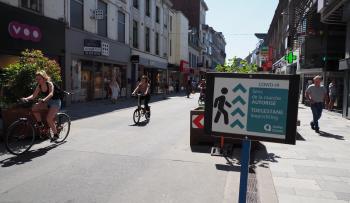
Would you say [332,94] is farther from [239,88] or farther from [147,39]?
[147,39]

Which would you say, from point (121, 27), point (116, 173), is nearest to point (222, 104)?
point (116, 173)

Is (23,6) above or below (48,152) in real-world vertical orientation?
above

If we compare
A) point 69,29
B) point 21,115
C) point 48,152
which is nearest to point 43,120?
point 21,115

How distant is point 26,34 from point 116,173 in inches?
468

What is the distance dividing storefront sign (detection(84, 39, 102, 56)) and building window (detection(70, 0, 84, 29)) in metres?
0.97

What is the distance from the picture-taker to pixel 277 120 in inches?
127

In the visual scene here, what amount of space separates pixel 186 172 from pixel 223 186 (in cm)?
94

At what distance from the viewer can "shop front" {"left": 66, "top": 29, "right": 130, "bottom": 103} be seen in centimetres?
2062

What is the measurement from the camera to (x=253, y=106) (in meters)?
3.28

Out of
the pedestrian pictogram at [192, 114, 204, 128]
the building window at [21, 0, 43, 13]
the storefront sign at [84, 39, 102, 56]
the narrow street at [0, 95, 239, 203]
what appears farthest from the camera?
the storefront sign at [84, 39, 102, 56]

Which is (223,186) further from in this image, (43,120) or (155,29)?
(155,29)

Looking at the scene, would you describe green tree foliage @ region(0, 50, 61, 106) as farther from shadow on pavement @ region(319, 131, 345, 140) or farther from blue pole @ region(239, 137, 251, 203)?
shadow on pavement @ region(319, 131, 345, 140)

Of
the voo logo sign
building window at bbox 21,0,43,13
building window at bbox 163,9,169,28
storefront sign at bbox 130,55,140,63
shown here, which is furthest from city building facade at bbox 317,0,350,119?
building window at bbox 163,9,169,28

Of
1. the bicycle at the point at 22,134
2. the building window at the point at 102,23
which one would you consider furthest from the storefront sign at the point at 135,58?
the bicycle at the point at 22,134
